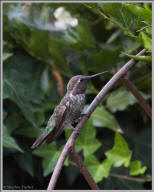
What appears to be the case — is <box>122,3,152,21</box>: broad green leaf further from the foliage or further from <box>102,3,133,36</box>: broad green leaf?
the foliage

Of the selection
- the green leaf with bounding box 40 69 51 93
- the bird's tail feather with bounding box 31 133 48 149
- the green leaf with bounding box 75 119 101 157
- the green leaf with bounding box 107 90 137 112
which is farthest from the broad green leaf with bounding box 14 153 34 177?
the bird's tail feather with bounding box 31 133 48 149

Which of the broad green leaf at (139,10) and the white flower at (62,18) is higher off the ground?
the white flower at (62,18)

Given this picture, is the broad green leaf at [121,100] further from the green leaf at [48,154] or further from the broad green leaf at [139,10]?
the broad green leaf at [139,10]

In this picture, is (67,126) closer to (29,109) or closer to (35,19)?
(29,109)

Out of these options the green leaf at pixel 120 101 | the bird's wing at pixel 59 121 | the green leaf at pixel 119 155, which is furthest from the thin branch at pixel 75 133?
the green leaf at pixel 120 101

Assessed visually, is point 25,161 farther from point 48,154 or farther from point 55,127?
point 55,127

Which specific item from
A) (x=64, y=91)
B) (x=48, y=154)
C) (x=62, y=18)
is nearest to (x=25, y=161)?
(x=48, y=154)

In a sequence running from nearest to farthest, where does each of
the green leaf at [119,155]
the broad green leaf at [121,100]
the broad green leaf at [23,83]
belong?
the green leaf at [119,155] < the broad green leaf at [23,83] < the broad green leaf at [121,100]

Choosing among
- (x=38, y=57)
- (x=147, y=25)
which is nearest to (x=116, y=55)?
(x=38, y=57)
